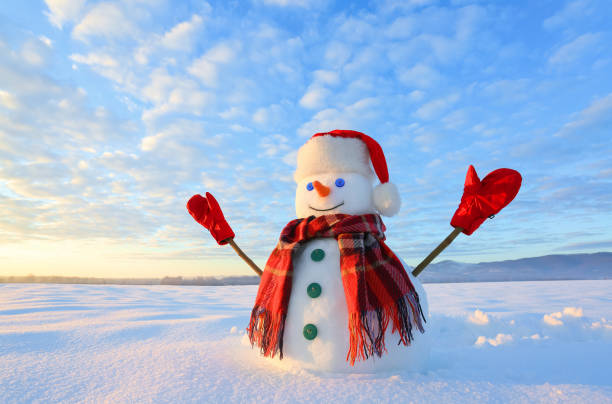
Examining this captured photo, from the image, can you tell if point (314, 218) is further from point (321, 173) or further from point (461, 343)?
point (461, 343)

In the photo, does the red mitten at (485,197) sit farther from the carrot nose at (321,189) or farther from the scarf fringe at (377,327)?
the carrot nose at (321,189)

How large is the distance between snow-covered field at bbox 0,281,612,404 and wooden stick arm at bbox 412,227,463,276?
0.51 m

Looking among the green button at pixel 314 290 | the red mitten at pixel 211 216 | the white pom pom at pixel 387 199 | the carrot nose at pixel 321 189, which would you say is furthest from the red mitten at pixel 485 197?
the red mitten at pixel 211 216

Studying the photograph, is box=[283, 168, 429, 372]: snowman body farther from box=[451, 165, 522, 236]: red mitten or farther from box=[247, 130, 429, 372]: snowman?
box=[451, 165, 522, 236]: red mitten

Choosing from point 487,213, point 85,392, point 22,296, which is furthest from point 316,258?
point 22,296

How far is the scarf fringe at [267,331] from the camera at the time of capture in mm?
1754

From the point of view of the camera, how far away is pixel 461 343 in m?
2.44

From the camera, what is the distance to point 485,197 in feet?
6.48

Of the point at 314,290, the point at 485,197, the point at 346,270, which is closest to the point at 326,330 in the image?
the point at 314,290

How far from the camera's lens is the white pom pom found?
2.10 metres

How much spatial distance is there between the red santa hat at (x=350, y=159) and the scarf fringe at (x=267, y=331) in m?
0.86

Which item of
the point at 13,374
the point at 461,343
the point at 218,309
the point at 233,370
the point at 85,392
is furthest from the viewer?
the point at 218,309

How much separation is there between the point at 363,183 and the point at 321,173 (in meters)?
0.26

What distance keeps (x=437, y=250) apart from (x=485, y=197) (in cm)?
40
